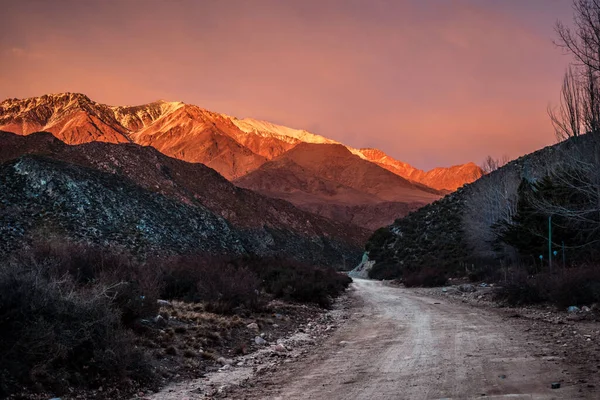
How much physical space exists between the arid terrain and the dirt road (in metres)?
0.01

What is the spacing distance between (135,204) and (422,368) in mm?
47790

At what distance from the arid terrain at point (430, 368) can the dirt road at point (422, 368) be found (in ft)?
0.04

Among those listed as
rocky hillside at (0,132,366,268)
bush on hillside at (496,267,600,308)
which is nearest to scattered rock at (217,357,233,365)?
bush on hillside at (496,267,600,308)

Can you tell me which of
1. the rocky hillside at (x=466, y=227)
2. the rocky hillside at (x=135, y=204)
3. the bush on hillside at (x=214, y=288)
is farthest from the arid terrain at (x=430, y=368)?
the rocky hillside at (x=135, y=204)

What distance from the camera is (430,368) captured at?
28.5 ft

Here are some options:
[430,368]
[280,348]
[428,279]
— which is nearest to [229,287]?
[280,348]

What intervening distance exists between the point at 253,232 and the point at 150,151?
65.2ft

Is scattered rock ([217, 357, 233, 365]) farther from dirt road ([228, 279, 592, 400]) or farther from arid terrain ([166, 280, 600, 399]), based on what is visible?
dirt road ([228, 279, 592, 400])

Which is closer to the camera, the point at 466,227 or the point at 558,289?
the point at 558,289

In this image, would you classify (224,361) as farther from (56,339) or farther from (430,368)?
(430,368)

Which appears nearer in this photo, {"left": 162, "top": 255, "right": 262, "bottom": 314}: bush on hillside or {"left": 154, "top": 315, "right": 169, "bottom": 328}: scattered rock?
{"left": 154, "top": 315, "right": 169, "bottom": 328}: scattered rock

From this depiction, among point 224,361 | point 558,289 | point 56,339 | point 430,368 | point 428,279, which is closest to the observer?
point 56,339

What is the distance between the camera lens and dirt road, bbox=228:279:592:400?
23.3ft

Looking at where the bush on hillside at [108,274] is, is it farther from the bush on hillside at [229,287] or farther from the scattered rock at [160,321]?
the bush on hillside at [229,287]
